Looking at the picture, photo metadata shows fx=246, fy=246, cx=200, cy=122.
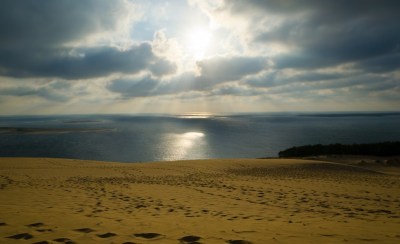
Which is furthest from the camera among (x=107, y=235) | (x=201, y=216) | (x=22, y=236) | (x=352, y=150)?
(x=352, y=150)

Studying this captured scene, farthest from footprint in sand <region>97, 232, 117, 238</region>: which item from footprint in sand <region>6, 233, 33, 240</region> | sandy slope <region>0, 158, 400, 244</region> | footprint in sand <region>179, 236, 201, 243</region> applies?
footprint in sand <region>179, 236, 201, 243</region>

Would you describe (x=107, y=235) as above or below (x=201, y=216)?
above

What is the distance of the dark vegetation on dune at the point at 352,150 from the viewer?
37.9m

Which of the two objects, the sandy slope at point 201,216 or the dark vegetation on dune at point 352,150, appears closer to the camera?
the sandy slope at point 201,216

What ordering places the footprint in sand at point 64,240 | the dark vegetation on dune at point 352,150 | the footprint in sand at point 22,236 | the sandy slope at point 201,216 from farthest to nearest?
the dark vegetation on dune at point 352,150, the sandy slope at point 201,216, the footprint in sand at point 22,236, the footprint in sand at point 64,240

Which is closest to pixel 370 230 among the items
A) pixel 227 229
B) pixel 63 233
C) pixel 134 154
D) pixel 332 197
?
→ pixel 227 229

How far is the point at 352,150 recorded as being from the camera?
133ft

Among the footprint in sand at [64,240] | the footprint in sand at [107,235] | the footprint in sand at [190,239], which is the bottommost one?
the footprint in sand at [107,235]

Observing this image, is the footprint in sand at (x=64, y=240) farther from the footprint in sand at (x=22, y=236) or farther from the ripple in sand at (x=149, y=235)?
the ripple in sand at (x=149, y=235)

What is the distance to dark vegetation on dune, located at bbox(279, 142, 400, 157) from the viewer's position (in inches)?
1492

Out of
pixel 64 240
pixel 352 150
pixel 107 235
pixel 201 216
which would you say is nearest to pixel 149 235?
pixel 107 235

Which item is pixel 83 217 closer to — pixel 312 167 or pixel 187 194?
pixel 187 194

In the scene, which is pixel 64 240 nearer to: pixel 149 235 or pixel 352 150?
pixel 149 235

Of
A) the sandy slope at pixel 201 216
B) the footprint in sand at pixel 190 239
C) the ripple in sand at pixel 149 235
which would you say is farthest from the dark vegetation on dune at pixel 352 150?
the ripple in sand at pixel 149 235
